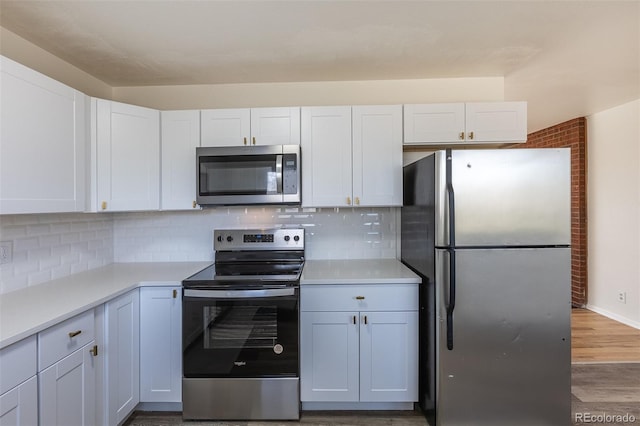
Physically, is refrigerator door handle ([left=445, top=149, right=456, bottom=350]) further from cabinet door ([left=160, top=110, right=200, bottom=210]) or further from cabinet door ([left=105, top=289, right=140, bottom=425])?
cabinet door ([left=105, top=289, right=140, bottom=425])

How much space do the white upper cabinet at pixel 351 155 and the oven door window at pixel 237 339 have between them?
866 mm

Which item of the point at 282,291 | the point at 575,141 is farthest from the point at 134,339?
the point at 575,141

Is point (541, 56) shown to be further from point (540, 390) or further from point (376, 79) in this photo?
point (540, 390)

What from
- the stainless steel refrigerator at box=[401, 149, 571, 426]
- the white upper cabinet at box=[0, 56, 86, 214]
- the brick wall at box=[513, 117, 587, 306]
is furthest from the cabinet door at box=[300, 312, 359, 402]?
the brick wall at box=[513, 117, 587, 306]

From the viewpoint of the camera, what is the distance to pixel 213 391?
6.70 feet

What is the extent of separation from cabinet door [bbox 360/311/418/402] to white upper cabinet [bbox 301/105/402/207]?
32.7 inches

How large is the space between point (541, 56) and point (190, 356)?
10.3 feet

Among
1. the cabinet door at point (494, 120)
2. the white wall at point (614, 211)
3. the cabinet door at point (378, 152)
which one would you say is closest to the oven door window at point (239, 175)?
the cabinet door at point (378, 152)

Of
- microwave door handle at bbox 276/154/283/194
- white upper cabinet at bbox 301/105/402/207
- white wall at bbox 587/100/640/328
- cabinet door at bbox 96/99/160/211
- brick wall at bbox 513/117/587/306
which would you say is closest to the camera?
cabinet door at bbox 96/99/160/211

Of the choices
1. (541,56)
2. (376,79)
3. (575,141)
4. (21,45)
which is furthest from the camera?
(575,141)

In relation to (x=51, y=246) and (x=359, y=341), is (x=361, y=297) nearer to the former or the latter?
(x=359, y=341)

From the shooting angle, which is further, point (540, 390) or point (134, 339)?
point (134, 339)

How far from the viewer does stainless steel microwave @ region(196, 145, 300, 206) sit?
2293 millimetres

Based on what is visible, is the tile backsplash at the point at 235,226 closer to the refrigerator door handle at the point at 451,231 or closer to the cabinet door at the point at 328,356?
the cabinet door at the point at 328,356
